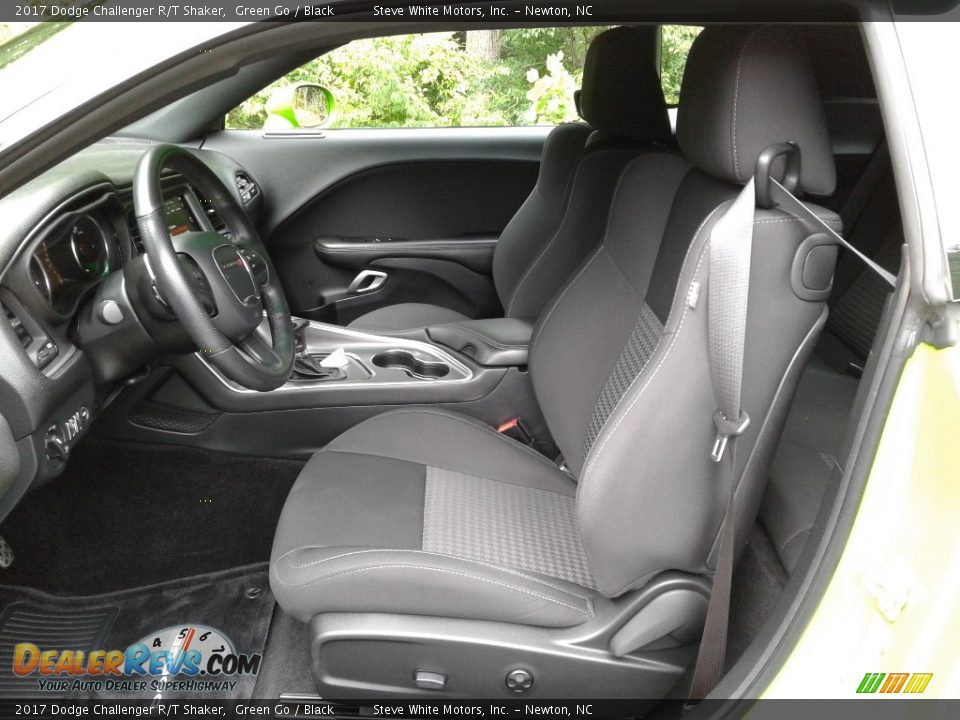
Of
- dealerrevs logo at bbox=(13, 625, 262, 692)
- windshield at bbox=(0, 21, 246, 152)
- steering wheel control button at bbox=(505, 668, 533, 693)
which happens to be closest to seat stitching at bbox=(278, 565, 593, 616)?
steering wheel control button at bbox=(505, 668, 533, 693)

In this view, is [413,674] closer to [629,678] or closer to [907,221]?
[629,678]

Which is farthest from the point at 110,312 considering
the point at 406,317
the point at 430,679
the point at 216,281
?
the point at 406,317

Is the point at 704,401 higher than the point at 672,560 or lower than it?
higher

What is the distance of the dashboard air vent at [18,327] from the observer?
50.8 inches

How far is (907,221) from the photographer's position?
926mm

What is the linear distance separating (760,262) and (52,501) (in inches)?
63.4

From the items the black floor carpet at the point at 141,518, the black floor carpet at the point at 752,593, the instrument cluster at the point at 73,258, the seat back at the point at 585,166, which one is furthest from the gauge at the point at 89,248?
the black floor carpet at the point at 752,593

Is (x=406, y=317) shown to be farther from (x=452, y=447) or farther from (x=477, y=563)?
(x=477, y=563)

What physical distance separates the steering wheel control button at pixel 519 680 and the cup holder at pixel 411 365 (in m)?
0.92

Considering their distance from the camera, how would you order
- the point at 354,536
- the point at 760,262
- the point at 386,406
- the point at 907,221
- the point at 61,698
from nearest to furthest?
1. the point at 907,221
2. the point at 760,262
3. the point at 354,536
4. the point at 61,698
5. the point at 386,406

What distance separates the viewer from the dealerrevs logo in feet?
5.59

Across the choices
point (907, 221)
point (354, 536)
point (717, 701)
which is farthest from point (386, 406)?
point (907, 221)

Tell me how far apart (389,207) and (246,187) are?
514 millimetres

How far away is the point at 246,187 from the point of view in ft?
8.91
